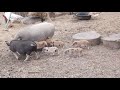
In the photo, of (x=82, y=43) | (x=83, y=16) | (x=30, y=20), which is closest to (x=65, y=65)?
(x=82, y=43)

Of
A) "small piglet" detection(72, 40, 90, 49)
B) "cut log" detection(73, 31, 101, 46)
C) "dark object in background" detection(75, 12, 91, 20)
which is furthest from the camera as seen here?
"dark object in background" detection(75, 12, 91, 20)

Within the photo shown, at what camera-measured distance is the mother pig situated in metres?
6.17

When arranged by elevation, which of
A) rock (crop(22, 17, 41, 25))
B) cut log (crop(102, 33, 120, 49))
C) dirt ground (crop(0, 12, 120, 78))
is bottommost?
dirt ground (crop(0, 12, 120, 78))

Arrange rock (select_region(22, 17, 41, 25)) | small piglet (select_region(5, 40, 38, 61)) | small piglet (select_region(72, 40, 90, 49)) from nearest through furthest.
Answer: small piglet (select_region(5, 40, 38, 61)) → small piglet (select_region(72, 40, 90, 49)) → rock (select_region(22, 17, 41, 25))

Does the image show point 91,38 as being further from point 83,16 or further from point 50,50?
point 83,16

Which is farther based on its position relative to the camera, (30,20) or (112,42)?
(30,20)

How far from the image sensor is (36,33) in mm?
6410

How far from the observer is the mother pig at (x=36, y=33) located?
6168mm

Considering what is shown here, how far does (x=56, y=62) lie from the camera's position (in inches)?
206

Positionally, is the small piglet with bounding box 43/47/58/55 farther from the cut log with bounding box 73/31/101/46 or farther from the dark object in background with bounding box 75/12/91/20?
the dark object in background with bounding box 75/12/91/20

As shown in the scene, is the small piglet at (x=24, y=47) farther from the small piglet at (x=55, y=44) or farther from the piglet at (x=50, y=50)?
the small piglet at (x=55, y=44)

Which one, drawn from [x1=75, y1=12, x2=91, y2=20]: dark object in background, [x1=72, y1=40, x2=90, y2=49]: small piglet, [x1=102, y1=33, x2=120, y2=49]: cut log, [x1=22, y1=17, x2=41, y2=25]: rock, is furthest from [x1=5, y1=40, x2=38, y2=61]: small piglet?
[x1=75, y1=12, x2=91, y2=20]: dark object in background

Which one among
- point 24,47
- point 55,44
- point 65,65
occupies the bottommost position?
point 65,65

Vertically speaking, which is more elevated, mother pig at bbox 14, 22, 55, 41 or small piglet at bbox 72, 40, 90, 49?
mother pig at bbox 14, 22, 55, 41
